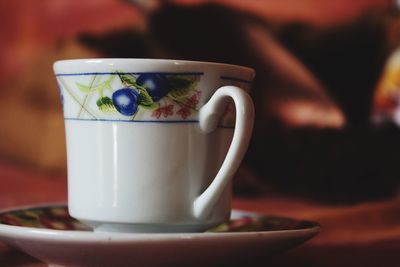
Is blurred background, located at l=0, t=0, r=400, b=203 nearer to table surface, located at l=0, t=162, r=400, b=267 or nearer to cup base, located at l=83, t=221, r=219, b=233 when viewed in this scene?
table surface, located at l=0, t=162, r=400, b=267

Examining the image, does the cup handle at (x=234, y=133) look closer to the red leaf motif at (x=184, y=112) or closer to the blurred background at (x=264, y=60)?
the red leaf motif at (x=184, y=112)

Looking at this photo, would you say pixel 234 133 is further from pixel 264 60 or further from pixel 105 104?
pixel 264 60

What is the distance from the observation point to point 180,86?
1.52 feet

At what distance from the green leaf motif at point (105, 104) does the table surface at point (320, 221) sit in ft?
0.43

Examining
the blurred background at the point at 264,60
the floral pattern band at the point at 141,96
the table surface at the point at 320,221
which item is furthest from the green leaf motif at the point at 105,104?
the blurred background at the point at 264,60

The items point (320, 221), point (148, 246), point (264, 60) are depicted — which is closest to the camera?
point (148, 246)

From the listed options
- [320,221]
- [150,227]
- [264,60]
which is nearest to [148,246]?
[150,227]

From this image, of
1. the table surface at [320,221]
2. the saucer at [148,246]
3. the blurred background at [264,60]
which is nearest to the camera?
the saucer at [148,246]

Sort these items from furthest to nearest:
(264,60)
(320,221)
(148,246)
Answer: (264,60)
(320,221)
(148,246)

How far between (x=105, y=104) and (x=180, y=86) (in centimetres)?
6

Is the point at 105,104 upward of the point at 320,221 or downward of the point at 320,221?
upward

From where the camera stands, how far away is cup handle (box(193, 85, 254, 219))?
0.45m

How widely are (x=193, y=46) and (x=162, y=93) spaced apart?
26.2 inches

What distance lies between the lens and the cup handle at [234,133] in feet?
1.48
